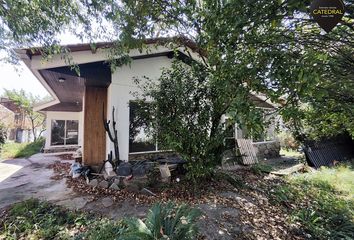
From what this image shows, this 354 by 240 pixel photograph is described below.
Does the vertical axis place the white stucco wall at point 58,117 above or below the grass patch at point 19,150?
above

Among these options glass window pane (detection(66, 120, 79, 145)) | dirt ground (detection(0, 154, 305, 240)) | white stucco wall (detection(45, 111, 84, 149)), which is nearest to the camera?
dirt ground (detection(0, 154, 305, 240))

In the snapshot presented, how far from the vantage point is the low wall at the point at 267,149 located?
12.7 meters

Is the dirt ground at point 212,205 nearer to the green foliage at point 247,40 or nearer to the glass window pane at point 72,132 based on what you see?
the green foliage at point 247,40

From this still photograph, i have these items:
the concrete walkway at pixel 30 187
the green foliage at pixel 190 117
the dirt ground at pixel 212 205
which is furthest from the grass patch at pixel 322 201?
the concrete walkway at pixel 30 187

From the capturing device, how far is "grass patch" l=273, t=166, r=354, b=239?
4828 mm

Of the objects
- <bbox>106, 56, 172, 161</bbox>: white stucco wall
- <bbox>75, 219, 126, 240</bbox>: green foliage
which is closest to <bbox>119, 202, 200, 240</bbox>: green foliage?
<bbox>75, 219, 126, 240</bbox>: green foliage

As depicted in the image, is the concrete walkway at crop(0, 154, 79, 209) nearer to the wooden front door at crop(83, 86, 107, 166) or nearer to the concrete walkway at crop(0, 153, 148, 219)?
the concrete walkway at crop(0, 153, 148, 219)

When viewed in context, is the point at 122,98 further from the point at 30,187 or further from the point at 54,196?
the point at 30,187

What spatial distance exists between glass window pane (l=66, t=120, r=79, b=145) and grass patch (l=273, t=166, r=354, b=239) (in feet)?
50.4

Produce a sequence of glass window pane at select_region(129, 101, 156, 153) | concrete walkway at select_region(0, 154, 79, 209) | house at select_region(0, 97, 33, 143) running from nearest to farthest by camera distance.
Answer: concrete walkway at select_region(0, 154, 79, 209), glass window pane at select_region(129, 101, 156, 153), house at select_region(0, 97, 33, 143)

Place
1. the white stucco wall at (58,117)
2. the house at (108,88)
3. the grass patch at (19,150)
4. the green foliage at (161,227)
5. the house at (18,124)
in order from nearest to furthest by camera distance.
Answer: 1. the green foliage at (161,227)
2. the house at (108,88)
3. the grass patch at (19,150)
4. the white stucco wall at (58,117)
5. the house at (18,124)

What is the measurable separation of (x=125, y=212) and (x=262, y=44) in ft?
14.6

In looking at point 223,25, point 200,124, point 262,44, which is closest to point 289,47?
point 262,44

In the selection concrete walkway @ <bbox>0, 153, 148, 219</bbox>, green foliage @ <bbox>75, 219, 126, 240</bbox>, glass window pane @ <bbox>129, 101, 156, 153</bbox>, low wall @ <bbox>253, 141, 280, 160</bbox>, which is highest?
glass window pane @ <bbox>129, 101, 156, 153</bbox>
